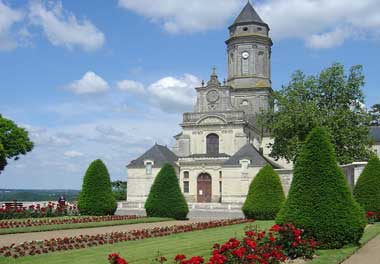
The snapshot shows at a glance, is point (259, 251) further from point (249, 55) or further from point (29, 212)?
point (249, 55)

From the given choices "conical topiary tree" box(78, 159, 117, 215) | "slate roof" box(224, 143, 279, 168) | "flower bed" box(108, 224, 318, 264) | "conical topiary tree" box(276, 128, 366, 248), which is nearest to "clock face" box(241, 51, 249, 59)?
"slate roof" box(224, 143, 279, 168)

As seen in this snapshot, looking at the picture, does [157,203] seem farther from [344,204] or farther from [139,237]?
[344,204]

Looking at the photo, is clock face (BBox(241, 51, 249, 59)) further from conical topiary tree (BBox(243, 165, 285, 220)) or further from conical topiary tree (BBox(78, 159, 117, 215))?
conical topiary tree (BBox(78, 159, 117, 215))

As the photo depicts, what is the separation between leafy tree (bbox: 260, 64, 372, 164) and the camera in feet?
127

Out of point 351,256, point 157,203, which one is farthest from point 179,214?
point 351,256

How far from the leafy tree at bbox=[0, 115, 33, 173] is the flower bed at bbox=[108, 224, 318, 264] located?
35.7 meters

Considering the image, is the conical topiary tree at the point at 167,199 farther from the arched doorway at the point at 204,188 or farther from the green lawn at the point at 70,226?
the arched doorway at the point at 204,188

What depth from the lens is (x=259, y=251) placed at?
32.0 ft

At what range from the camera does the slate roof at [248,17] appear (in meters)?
60.6

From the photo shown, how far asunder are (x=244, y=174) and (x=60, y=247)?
36.8m

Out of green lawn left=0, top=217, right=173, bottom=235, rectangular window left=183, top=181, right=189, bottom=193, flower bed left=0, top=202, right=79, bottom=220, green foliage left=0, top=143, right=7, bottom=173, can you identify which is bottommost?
green lawn left=0, top=217, right=173, bottom=235

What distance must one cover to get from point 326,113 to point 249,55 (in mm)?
21145

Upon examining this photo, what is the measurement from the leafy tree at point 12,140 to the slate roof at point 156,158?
45.3ft

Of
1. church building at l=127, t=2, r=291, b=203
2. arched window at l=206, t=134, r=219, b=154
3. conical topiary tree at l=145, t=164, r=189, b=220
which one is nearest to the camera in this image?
conical topiary tree at l=145, t=164, r=189, b=220
